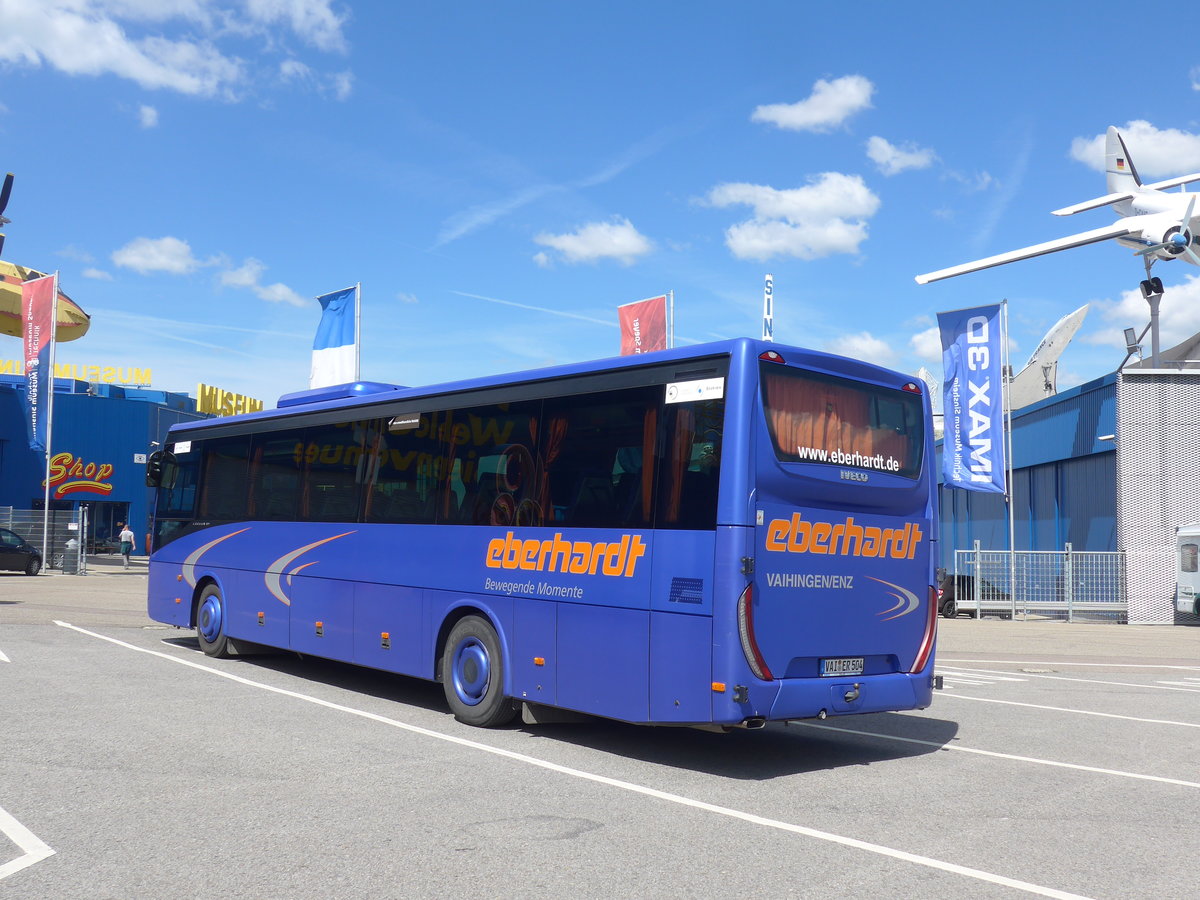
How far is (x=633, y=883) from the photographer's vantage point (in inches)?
199

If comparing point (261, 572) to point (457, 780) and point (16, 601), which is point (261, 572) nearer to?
point (457, 780)

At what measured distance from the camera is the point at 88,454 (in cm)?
5309

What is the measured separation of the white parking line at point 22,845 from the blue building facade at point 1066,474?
28294 mm

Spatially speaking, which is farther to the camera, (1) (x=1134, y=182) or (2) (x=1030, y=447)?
(1) (x=1134, y=182)

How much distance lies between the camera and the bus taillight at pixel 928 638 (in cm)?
867

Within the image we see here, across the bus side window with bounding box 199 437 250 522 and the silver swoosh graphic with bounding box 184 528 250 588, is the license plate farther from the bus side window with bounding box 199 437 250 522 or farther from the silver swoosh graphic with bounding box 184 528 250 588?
the silver swoosh graphic with bounding box 184 528 250 588

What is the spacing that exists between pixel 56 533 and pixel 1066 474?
33293mm

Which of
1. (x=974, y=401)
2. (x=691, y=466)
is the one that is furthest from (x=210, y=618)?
(x=974, y=401)

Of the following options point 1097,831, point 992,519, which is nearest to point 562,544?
point 1097,831

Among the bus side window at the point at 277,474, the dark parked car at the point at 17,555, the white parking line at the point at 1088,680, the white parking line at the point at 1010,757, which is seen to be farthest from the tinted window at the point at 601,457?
the dark parked car at the point at 17,555

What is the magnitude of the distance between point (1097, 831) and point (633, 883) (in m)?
2.81

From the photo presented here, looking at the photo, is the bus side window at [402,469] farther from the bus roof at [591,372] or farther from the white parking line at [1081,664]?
the white parking line at [1081,664]

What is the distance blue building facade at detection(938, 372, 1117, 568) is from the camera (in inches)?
1251

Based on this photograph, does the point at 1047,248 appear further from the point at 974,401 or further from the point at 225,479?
the point at 225,479
